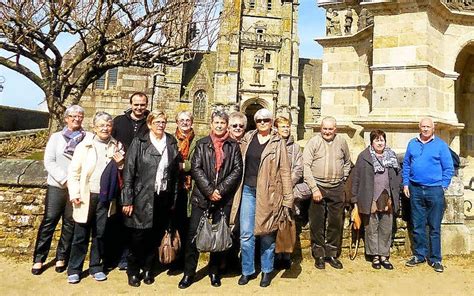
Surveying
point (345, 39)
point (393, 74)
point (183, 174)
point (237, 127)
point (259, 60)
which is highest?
point (259, 60)

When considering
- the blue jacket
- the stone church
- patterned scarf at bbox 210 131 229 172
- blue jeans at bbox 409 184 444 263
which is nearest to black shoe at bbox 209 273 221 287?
patterned scarf at bbox 210 131 229 172

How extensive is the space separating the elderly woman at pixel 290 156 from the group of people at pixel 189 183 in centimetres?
1

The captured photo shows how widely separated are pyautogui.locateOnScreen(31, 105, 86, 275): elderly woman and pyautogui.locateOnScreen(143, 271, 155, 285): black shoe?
0.98 metres

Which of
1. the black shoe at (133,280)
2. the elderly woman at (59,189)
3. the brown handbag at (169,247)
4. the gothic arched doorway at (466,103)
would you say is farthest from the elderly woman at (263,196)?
the gothic arched doorway at (466,103)

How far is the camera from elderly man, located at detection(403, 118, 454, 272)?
14.8 feet

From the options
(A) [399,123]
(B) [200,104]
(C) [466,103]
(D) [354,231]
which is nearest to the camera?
(D) [354,231]

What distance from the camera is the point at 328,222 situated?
15.2ft

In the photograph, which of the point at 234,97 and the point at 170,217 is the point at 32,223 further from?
the point at 234,97

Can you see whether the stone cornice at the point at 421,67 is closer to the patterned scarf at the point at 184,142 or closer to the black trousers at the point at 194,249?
the patterned scarf at the point at 184,142

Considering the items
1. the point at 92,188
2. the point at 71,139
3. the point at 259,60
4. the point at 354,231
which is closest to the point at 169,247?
the point at 92,188

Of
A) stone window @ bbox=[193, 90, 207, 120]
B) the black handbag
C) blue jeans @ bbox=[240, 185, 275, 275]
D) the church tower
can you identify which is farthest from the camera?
stone window @ bbox=[193, 90, 207, 120]

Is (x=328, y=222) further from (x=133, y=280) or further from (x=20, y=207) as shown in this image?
(x=20, y=207)

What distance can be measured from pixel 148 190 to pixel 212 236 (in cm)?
81

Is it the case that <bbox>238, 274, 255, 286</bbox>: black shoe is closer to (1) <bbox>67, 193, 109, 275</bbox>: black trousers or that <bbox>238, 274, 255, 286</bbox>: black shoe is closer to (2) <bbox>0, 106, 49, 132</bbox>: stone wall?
(1) <bbox>67, 193, 109, 275</bbox>: black trousers
